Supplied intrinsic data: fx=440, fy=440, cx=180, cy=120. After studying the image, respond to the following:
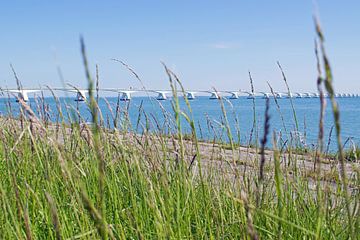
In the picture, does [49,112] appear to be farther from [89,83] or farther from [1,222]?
[89,83]

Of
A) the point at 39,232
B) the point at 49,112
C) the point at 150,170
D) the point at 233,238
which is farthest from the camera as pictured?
the point at 49,112

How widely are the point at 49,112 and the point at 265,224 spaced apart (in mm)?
1464

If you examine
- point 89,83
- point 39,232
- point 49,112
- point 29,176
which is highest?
point 89,83

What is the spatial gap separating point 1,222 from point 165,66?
104cm

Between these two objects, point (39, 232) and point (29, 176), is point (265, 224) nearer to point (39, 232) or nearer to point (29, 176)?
point (39, 232)

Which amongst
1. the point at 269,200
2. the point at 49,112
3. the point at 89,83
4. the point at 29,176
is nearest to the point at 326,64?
the point at 89,83

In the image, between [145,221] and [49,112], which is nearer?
[145,221]

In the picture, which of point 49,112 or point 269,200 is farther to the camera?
point 49,112

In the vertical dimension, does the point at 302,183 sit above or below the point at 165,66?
below

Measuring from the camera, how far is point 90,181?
6.89 ft

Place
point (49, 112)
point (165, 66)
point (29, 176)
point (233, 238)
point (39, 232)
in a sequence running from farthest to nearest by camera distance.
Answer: point (49, 112) < point (29, 176) < point (39, 232) < point (233, 238) < point (165, 66)

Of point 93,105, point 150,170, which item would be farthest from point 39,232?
point 93,105

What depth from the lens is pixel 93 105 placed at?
552 mm

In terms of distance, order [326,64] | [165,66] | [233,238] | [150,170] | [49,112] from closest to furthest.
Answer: [326,64] → [165,66] → [233,238] → [150,170] → [49,112]
